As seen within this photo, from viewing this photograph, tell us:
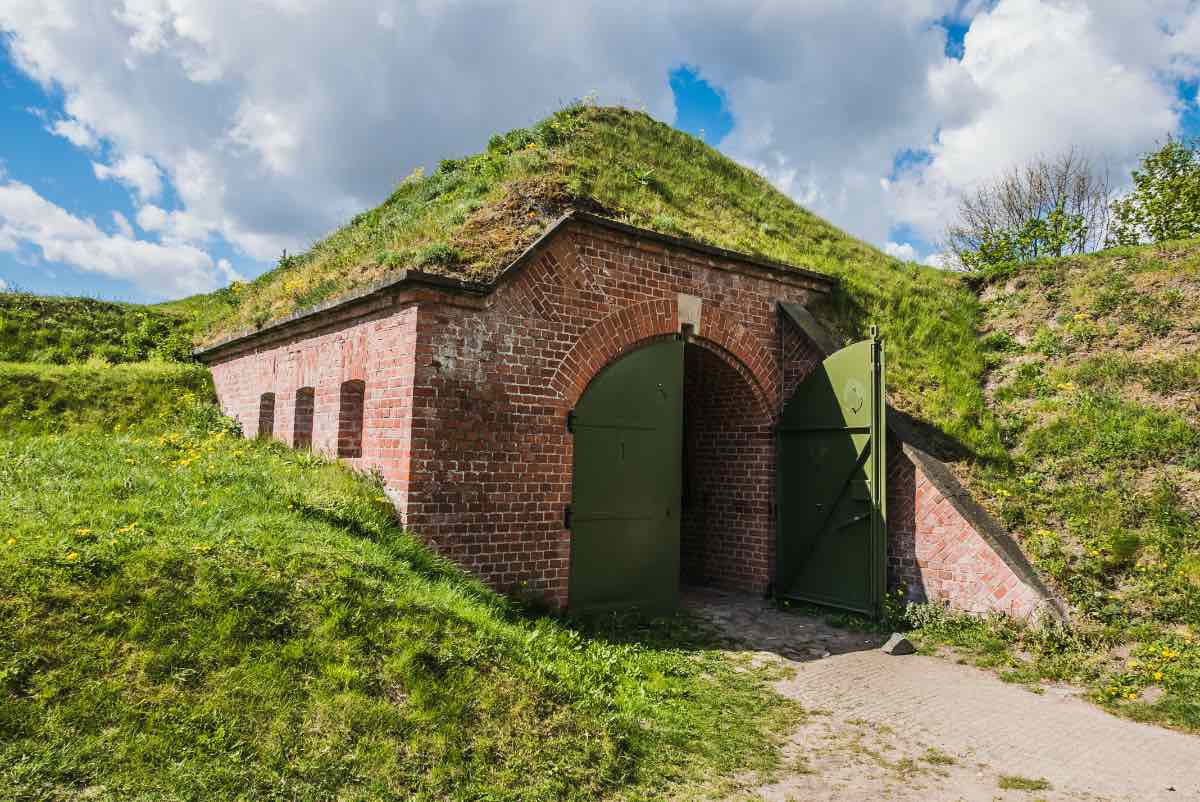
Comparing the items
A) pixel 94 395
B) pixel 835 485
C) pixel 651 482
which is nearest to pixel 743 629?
pixel 651 482

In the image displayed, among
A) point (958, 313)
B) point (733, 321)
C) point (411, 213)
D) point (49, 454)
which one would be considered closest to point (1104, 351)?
point (958, 313)

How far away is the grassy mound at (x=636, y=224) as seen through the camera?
8.47 m

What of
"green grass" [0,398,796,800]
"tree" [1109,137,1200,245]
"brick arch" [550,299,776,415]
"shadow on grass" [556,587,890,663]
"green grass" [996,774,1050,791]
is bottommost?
"green grass" [996,774,1050,791]

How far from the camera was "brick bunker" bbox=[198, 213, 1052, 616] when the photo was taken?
6730mm

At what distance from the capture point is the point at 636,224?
9.02 metres

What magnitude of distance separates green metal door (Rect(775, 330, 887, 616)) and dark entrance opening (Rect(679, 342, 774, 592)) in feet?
0.81

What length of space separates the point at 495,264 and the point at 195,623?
13.9 feet

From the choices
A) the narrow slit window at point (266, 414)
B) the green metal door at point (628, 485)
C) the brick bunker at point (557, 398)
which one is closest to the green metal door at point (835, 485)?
the brick bunker at point (557, 398)

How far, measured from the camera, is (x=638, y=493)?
7.84m

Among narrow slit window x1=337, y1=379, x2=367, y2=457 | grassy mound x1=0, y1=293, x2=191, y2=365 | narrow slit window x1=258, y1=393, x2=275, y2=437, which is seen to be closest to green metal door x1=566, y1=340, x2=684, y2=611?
narrow slit window x1=337, y1=379, x2=367, y2=457

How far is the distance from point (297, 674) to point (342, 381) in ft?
14.1

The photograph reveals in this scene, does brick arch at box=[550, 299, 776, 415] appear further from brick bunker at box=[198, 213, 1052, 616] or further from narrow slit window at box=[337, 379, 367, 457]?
narrow slit window at box=[337, 379, 367, 457]

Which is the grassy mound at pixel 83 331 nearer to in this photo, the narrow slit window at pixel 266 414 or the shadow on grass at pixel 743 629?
the narrow slit window at pixel 266 414

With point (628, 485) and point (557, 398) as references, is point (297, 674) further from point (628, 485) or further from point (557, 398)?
point (628, 485)
